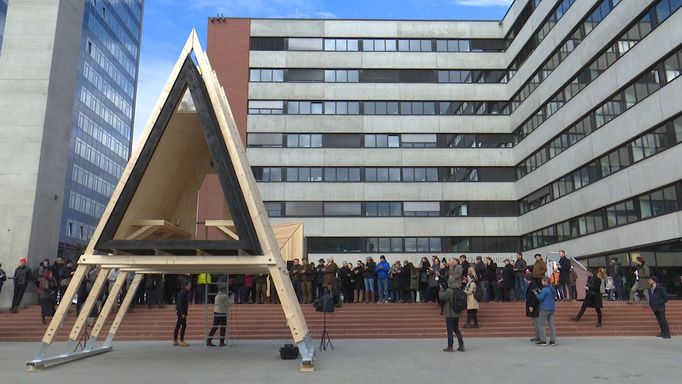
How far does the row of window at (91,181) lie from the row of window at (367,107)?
4347 cm

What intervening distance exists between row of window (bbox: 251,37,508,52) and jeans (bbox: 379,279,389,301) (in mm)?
26472

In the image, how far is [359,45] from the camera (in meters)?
42.4

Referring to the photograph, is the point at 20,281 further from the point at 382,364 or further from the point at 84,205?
the point at 84,205

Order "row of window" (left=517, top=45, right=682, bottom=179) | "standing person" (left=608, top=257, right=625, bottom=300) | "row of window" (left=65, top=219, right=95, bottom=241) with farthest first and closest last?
"row of window" (left=65, top=219, right=95, bottom=241), "row of window" (left=517, top=45, right=682, bottom=179), "standing person" (left=608, top=257, right=625, bottom=300)

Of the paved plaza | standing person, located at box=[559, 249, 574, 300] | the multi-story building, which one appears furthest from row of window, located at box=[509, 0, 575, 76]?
the paved plaza

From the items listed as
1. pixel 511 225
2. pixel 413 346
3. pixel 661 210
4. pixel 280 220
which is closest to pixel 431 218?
pixel 511 225

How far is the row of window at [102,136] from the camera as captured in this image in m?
72.4

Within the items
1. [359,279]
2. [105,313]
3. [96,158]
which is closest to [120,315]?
[105,313]

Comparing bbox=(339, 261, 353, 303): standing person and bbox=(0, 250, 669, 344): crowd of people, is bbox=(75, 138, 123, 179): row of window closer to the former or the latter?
bbox=(0, 250, 669, 344): crowd of people

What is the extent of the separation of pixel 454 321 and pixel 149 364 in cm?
705

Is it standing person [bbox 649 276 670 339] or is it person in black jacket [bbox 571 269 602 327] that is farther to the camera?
person in black jacket [bbox 571 269 602 327]

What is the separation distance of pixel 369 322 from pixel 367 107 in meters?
26.2

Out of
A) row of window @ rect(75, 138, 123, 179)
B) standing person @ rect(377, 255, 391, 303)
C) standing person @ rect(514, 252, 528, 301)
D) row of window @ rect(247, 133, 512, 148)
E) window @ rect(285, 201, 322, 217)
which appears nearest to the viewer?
standing person @ rect(514, 252, 528, 301)

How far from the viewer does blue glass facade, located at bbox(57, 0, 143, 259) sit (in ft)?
231
